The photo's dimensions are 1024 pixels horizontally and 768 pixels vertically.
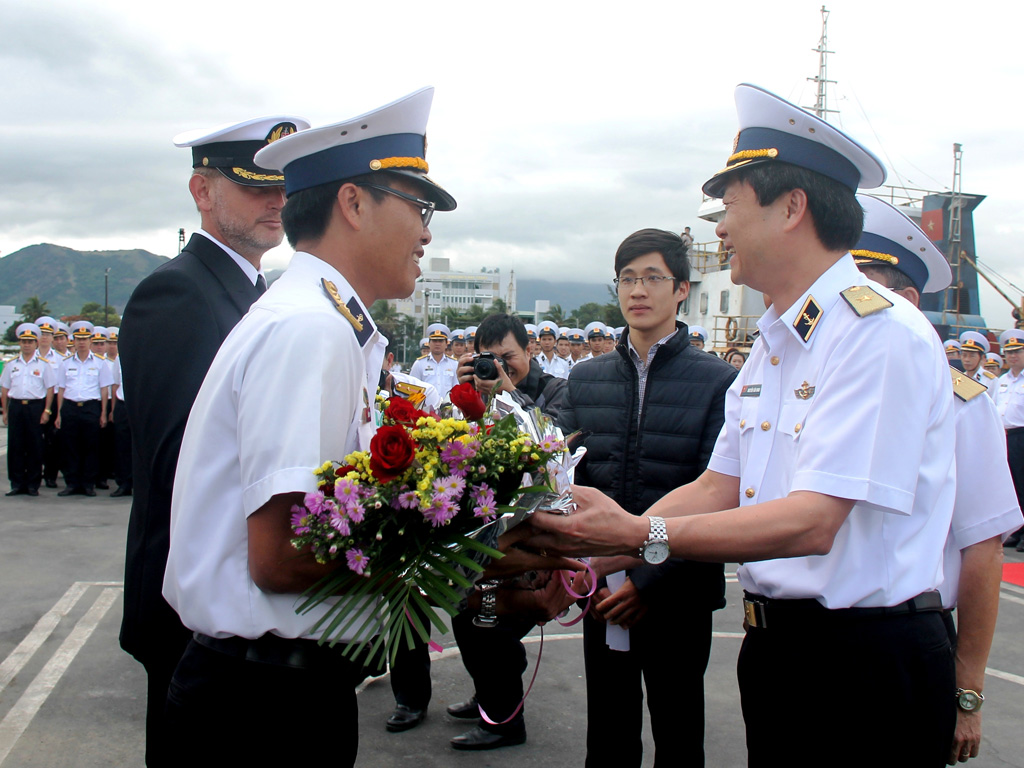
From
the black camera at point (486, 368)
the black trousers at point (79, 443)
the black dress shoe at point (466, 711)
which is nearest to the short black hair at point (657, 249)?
the black camera at point (486, 368)

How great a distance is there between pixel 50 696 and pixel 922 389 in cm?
453

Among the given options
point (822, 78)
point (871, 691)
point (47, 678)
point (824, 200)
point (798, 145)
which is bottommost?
point (47, 678)

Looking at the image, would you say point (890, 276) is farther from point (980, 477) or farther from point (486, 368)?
point (486, 368)

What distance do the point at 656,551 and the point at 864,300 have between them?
0.81m

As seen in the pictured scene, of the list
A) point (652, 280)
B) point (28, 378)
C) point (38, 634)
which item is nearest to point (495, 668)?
point (652, 280)

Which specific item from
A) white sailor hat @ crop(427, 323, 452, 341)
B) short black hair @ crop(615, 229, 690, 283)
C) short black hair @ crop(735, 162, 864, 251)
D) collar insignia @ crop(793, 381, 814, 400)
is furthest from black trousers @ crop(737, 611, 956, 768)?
white sailor hat @ crop(427, 323, 452, 341)

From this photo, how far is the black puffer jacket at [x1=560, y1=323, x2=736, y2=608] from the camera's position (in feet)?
9.70

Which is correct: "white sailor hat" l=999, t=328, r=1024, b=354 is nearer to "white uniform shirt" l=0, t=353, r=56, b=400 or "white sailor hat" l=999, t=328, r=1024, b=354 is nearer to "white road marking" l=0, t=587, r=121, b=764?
"white road marking" l=0, t=587, r=121, b=764

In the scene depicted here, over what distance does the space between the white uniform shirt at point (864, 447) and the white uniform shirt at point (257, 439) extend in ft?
3.61

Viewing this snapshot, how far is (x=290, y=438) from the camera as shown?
150cm

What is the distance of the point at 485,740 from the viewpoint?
3.76 metres

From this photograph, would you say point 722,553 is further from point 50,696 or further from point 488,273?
point 488,273

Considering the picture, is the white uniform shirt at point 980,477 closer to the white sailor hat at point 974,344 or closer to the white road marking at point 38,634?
the white road marking at point 38,634

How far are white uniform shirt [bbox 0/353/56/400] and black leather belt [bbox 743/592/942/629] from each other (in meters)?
11.6
